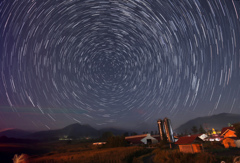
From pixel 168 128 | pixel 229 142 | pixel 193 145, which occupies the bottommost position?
pixel 168 128

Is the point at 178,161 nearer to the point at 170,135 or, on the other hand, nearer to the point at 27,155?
the point at 27,155

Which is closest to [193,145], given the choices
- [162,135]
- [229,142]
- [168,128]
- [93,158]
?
[229,142]

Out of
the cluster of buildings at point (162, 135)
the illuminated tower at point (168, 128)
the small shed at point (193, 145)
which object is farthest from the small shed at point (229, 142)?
the illuminated tower at point (168, 128)

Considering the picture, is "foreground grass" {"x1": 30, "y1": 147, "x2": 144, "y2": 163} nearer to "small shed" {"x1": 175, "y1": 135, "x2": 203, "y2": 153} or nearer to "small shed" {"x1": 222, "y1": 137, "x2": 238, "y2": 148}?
"small shed" {"x1": 175, "y1": 135, "x2": 203, "y2": 153}

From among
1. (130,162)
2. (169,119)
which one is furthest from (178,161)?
(169,119)

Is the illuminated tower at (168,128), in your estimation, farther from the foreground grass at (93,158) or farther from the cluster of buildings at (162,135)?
the foreground grass at (93,158)

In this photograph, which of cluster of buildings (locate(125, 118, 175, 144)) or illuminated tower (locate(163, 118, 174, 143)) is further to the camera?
illuminated tower (locate(163, 118, 174, 143))

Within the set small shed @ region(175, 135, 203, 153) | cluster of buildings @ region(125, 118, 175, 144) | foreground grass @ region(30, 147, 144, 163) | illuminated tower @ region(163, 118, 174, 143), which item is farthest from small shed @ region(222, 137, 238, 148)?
illuminated tower @ region(163, 118, 174, 143)

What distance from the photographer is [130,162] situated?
765 inches

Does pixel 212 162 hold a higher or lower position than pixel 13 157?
lower

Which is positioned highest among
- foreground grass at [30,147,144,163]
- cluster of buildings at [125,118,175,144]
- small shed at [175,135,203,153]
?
foreground grass at [30,147,144,163]

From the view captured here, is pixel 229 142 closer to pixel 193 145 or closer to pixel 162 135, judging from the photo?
pixel 193 145

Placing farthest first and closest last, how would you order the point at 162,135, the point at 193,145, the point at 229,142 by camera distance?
the point at 162,135, the point at 229,142, the point at 193,145

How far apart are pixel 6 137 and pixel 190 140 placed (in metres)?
25.1
